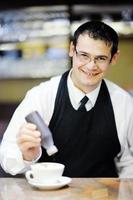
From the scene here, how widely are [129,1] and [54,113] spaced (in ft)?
8.20

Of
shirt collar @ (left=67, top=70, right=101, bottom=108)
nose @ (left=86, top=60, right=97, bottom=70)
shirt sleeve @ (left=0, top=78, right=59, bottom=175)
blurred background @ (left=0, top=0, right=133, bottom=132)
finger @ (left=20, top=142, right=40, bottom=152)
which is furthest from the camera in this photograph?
blurred background @ (left=0, top=0, right=133, bottom=132)

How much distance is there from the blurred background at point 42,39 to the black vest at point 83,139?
2.19 meters

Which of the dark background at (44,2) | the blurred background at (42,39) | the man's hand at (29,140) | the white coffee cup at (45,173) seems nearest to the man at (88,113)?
the man's hand at (29,140)

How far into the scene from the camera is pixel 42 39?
4.24m

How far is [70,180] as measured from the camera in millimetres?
1510

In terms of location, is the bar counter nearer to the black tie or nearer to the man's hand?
the man's hand

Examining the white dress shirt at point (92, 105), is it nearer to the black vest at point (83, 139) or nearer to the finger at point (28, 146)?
the black vest at point (83, 139)

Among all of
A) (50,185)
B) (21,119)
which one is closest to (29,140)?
(50,185)

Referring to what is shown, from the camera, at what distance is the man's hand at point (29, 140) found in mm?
1476

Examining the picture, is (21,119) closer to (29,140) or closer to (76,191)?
(29,140)

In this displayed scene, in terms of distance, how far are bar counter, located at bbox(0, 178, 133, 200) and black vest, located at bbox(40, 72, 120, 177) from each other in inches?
12.9

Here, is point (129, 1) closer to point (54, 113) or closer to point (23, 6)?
point (23, 6)

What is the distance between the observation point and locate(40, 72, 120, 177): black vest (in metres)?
1.93

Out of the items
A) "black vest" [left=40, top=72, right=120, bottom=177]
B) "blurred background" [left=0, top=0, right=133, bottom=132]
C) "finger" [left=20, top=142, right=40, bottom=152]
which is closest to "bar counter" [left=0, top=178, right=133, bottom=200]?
"finger" [left=20, top=142, right=40, bottom=152]
